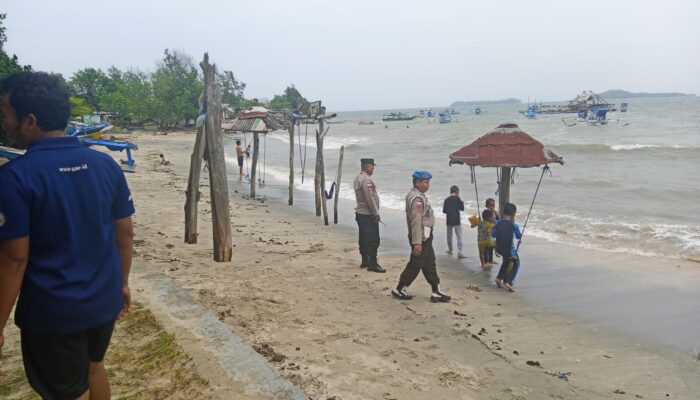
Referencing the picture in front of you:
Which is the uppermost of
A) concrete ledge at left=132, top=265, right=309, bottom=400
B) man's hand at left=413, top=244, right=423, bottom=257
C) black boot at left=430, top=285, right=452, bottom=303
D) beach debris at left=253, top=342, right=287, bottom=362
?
man's hand at left=413, top=244, right=423, bottom=257

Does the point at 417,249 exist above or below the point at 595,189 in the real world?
above

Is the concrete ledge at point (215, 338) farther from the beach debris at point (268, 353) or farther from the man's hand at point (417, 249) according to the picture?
the man's hand at point (417, 249)

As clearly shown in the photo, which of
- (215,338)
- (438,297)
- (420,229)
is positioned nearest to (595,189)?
(438,297)

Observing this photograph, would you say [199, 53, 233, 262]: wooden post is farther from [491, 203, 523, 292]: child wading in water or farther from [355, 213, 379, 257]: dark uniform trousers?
[491, 203, 523, 292]: child wading in water

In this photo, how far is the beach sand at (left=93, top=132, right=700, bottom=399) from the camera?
410 centimetres

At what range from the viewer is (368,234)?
26.2 feet

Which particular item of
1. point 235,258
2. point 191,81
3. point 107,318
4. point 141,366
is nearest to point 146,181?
point 235,258

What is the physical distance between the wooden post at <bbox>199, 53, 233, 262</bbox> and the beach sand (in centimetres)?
75

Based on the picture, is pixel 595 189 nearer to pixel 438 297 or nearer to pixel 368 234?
pixel 368 234

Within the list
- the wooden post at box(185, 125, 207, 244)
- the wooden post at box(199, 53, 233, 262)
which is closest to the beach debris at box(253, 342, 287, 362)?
the wooden post at box(199, 53, 233, 262)

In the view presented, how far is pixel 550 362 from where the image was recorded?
496cm

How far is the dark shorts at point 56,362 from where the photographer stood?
6.66ft

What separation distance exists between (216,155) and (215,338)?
12.2 feet

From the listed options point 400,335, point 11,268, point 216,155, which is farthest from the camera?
point 216,155
